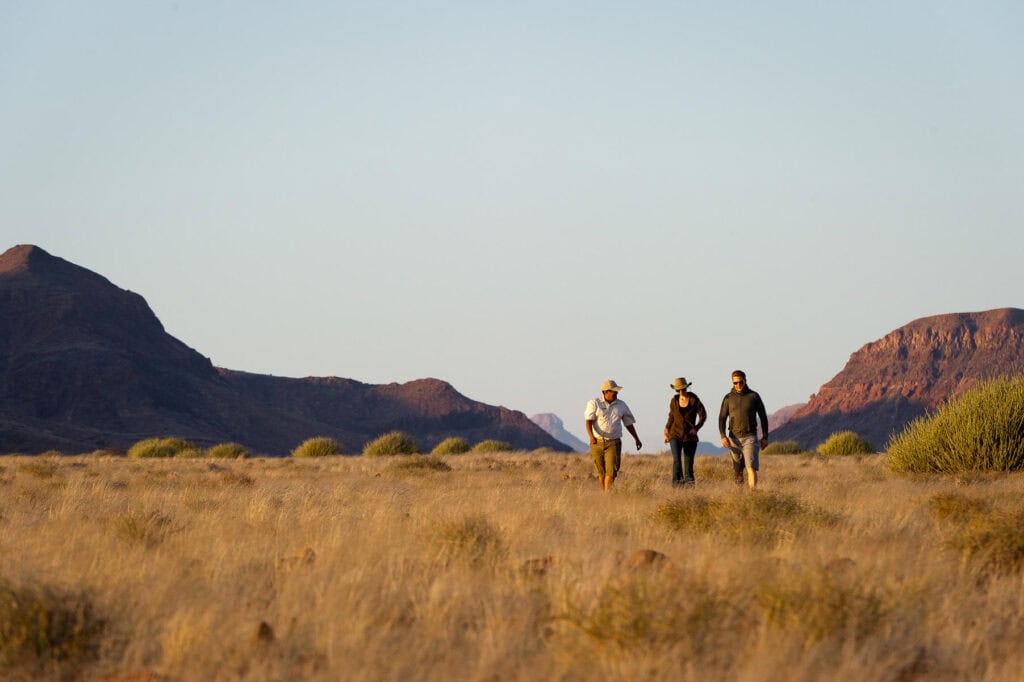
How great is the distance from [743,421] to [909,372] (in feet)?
453

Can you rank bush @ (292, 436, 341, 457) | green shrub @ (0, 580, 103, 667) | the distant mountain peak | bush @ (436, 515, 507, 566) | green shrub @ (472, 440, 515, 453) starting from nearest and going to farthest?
green shrub @ (0, 580, 103, 667) < bush @ (436, 515, 507, 566) < bush @ (292, 436, 341, 457) < green shrub @ (472, 440, 515, 453) < the distant mountain peak

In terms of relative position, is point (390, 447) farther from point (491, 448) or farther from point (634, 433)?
point (634, 433)

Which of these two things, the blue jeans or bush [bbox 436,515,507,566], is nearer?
bush [bbox 436,515,507,566]

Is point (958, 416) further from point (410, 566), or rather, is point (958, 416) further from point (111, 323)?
point (111, 323)

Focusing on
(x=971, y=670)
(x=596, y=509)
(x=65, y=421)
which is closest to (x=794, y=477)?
(x=596, y=509)

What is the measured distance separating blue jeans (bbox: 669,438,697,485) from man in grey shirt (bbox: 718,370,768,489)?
734mm

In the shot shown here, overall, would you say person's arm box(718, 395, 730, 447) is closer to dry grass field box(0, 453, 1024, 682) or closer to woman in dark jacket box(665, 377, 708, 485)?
woman in dark jacket box(665, 377, 708, 485)

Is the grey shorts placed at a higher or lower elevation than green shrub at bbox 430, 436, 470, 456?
higher

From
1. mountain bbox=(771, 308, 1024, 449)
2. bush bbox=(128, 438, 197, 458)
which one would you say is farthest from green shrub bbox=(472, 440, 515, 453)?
mountain bbox=(771, 308, 1024, 449)

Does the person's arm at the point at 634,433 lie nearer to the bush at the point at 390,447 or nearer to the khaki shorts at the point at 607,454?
the khaki shorts at the point at 607,454

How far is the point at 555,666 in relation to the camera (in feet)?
16.7

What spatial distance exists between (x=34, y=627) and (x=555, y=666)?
272cm

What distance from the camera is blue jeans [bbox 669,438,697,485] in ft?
50.3

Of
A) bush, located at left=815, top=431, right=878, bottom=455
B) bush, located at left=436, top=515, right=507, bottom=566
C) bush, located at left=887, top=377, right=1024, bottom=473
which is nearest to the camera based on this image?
bush, located at left=436, top=515, right=507, bottom=566
